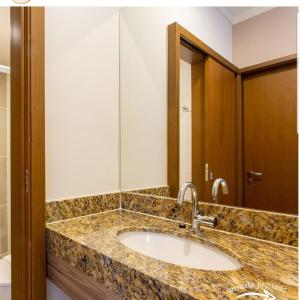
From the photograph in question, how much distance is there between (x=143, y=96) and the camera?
133 cm

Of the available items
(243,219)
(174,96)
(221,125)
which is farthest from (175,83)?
(243,219)

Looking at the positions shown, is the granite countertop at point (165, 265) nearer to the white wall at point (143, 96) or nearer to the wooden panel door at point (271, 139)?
the wooden panel door at point (271, 139)

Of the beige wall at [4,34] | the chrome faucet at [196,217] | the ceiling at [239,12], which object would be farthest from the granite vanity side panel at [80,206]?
the beige wall at [4,34]

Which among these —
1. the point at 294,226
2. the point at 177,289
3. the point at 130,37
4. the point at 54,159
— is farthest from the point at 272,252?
the point at 130,37

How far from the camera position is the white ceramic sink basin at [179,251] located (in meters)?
0.77

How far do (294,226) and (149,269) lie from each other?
0.49m

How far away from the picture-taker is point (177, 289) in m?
0.51

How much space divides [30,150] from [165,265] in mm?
656

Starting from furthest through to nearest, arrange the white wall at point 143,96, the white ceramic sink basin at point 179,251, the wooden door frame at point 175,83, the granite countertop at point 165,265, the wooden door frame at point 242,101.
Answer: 1. the white wall at point 143,96
2. the wooden door frame at point 175,83
3. the wooden door frame at point 242,101
4. the white ceramic sink basin at point 179,251
5. the granite countertop at point 165,265

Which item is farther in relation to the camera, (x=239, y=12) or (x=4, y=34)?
(x=4, y=34)

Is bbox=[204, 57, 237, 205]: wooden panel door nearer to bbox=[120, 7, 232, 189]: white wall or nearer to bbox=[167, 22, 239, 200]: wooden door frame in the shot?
bbox=[167, 22, 239, 200]: wooden door frame

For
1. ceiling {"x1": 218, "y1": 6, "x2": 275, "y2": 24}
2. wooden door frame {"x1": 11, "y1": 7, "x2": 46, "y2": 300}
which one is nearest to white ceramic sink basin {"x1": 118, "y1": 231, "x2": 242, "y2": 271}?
wooden door frame {"x1": 11, "y1": 7, "x2": 46, "y2": 300}

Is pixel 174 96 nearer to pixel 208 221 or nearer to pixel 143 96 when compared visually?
pixel 143 96

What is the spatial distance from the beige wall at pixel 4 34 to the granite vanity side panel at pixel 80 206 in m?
1.31
